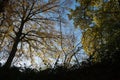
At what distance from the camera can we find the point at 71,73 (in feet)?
30.4

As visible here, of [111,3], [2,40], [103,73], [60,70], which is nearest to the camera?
[103,73]

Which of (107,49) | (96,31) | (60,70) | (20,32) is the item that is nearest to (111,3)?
(96,31)

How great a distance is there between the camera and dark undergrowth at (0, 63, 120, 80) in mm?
8188

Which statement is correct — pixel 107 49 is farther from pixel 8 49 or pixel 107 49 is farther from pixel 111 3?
pixel 8 49

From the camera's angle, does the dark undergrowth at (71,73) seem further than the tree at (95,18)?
No

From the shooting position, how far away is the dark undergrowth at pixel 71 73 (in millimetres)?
8188

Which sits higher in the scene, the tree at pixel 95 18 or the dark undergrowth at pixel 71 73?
the tree at pixel 95 18

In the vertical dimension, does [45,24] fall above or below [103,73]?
above

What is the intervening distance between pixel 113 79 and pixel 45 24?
875 inches

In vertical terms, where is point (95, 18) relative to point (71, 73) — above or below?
above

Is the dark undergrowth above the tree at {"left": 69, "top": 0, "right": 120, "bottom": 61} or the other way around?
the other way around

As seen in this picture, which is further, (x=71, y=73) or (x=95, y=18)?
(x=95, y=18)

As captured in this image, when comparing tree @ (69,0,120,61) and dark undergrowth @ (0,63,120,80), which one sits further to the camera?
tree @ (69,0,120,61)

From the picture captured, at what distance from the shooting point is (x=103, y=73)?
27.3ft
